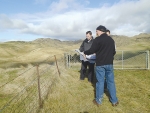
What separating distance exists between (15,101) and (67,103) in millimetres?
1962

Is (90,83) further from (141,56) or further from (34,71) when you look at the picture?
(141,56)

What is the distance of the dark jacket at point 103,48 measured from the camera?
236 inches

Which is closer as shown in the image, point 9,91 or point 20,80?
point 9,91

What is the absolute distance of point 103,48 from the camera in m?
6.03

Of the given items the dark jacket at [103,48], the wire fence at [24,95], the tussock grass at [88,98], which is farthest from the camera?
the wire fence at [24,95]

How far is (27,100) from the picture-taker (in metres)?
7.13

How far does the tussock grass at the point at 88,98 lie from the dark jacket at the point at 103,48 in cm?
151

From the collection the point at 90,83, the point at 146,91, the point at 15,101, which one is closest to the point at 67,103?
the point at 15,101

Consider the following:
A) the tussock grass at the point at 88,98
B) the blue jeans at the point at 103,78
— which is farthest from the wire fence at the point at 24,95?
the blue jeans at the point at 103,78

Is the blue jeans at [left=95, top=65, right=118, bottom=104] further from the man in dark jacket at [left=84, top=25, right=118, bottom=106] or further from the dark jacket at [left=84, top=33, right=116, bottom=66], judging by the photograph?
the dark jacket at [left=84, top=33, right=116, bottom=66]

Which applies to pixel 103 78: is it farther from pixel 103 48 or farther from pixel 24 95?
pixel 24 95

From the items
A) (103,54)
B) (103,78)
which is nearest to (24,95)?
(103,78)

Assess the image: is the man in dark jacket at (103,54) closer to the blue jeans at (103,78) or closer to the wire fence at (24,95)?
the blue jeans at (103,78)

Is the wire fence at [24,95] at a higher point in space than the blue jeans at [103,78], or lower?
lower
